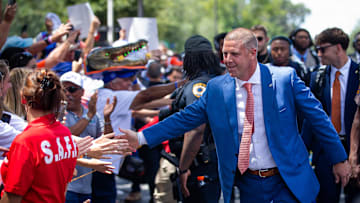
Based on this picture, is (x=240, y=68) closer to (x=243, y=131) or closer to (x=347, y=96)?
(x=243, y=131)

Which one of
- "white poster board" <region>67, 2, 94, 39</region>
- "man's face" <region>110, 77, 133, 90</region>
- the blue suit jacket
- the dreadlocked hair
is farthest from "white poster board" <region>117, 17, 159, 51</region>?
the blue suit jacket

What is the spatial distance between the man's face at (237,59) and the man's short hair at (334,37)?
89.8 inches

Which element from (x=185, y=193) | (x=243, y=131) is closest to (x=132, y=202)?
(x=185, y=193)

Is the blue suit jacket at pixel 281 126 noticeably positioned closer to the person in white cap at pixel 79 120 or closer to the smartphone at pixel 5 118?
the person in white cap at pixel 79 120

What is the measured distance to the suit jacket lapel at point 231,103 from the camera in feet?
14.0

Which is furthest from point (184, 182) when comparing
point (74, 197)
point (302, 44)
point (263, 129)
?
point (302, 44)

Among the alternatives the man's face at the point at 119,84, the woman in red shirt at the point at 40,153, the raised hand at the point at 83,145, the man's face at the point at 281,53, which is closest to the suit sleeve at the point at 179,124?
the raised hand at the point at 83,145

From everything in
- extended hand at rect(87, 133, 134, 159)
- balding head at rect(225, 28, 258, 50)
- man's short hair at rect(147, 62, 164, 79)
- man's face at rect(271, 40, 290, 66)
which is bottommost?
man's short hair at rect(147, 62, 164, 79)

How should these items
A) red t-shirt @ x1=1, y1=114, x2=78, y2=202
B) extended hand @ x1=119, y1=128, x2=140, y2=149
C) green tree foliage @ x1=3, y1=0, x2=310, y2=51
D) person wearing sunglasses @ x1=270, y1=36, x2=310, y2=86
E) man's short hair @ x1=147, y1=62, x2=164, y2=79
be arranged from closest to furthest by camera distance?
red t-shirt @ x1=1, y1=114, x2=78, y2=202 < extended hand @ x1=119, y1=128, x2=140, y2=149 < person wearing sunglasses @ x1=270, y1=36, x2=310, y2=86 < man's short hair @ x1=147, y1=62, x2=164, y2=79 < green tree foliage @ x1=3, y1=0, x2=310, y2=51

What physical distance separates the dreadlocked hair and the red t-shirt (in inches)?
92.6

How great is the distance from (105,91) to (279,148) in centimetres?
294

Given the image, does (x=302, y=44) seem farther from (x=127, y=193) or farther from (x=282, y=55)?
(x=127, y=193)

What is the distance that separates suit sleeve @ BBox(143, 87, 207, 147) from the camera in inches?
178

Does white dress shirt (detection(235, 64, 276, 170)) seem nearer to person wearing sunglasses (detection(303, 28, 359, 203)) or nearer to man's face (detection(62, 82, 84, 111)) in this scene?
person wearing sunglasses (detection(303, 28, 359, 203))
